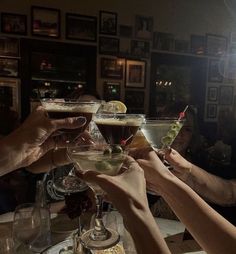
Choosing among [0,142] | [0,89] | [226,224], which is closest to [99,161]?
[226,224]

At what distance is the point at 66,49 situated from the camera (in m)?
3.76

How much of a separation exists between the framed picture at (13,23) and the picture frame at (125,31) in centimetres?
117

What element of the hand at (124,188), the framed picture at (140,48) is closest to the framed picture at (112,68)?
the framed picture at (140,48)

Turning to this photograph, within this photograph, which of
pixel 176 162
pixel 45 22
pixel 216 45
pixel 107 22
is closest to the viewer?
pixel 176 162

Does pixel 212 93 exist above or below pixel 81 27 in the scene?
below

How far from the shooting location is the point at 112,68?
3.99 m

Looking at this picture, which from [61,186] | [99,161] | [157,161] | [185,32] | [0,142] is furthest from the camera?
[185,32]

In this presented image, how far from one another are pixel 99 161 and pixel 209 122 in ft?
13.4

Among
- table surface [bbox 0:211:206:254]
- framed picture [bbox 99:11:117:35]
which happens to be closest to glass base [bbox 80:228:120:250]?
table surface [bbox 0:211:206:254]

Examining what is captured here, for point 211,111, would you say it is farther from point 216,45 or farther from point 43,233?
point 43,233

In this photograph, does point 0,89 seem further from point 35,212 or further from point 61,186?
point 35,212

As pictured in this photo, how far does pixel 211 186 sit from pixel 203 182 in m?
0.08

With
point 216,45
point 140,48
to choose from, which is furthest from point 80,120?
point 216,45

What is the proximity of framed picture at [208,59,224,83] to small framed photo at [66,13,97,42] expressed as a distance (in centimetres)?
185
